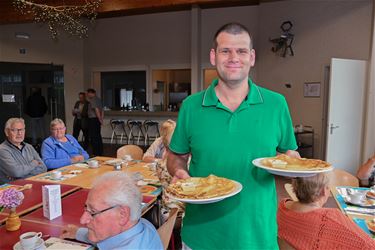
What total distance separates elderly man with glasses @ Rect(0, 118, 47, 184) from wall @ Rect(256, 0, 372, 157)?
5193 mm

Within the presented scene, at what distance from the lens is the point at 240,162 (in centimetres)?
127

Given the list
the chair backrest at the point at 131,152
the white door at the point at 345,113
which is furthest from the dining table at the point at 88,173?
the white door at the point at 345,113

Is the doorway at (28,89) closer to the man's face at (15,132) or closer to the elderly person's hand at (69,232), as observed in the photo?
the man's face at (15,132)

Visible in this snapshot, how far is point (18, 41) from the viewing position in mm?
7805

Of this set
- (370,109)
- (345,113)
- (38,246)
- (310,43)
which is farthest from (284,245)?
(310,43)

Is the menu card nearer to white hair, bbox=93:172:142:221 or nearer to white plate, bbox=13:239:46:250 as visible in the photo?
white plate, bbox=13:239:46:250

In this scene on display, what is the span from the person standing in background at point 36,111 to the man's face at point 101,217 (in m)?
7.15

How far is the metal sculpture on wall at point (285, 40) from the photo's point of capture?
6434 millimetres

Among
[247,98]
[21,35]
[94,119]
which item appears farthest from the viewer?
[21,35]

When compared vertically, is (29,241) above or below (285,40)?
below

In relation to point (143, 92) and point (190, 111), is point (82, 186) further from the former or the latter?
point (143, 92)

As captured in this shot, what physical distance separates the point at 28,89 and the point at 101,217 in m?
7.47

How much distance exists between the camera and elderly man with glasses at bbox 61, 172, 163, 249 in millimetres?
1395

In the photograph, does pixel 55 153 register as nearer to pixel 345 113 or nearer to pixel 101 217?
pixel 101 217
